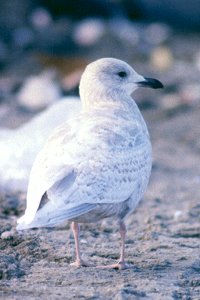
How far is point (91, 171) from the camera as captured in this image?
16.0 ft

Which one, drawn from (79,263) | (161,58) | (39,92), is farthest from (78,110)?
(161,58)

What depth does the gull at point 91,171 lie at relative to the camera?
15.7 ft

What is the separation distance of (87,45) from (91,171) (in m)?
8.48

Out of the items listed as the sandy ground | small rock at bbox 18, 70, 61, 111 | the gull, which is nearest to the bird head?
the gull

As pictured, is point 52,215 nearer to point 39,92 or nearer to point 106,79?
point 106,79

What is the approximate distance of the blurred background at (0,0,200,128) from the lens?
10914 mm

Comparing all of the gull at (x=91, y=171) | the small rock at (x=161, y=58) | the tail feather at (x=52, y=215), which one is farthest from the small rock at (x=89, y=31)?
the tail feather at (x=52, y=215)

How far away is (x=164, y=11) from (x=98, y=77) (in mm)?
8717

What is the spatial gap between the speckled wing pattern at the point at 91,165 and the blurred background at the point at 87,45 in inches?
188

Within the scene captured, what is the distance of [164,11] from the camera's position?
564 inches

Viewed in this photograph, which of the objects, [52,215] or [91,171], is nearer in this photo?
[52,215]

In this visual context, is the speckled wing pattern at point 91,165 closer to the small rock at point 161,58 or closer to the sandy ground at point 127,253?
the sandy ground at point 127,253

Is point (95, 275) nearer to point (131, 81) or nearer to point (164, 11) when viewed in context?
point (131, 81)

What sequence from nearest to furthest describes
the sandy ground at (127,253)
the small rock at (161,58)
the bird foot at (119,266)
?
the sandy ground at (127,253) → the bird foot at (119,266) → the small rock at (161,58)
